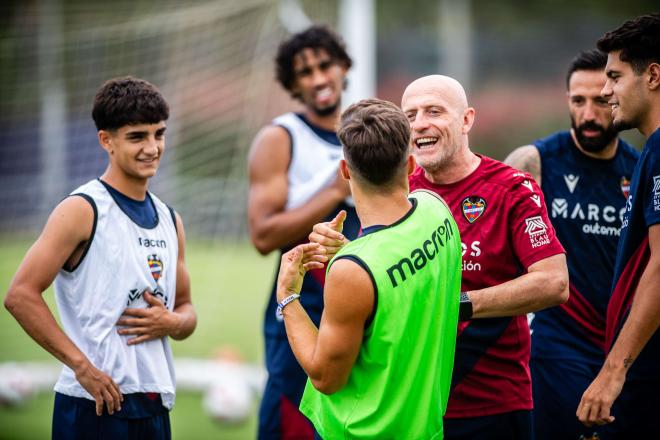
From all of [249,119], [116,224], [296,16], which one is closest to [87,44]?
[249,119]

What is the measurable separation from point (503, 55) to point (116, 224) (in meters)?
29.4

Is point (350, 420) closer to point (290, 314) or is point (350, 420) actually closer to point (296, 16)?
point (290, 314)

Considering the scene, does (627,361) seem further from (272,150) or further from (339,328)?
(272,150)

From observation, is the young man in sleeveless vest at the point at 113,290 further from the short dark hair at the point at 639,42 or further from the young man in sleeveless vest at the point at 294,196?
the short dark hair at the point at 639,42

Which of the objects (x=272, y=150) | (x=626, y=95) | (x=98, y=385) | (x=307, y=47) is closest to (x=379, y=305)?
(x=98, y=385)

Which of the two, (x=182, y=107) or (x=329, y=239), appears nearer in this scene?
(x=329, y=239)

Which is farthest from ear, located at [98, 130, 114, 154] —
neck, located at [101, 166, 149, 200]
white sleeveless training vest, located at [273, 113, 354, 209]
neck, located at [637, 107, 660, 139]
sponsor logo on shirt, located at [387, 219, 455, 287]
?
neck, located at [637, 107, 660, 139]

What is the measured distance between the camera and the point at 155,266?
3512 millimetres

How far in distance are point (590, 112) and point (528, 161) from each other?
396mm

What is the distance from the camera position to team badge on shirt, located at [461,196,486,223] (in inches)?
127

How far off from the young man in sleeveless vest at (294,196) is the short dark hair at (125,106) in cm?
116

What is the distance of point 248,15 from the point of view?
34.6 ft

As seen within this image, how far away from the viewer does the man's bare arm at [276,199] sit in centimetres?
449

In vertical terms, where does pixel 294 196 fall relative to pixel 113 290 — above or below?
above
